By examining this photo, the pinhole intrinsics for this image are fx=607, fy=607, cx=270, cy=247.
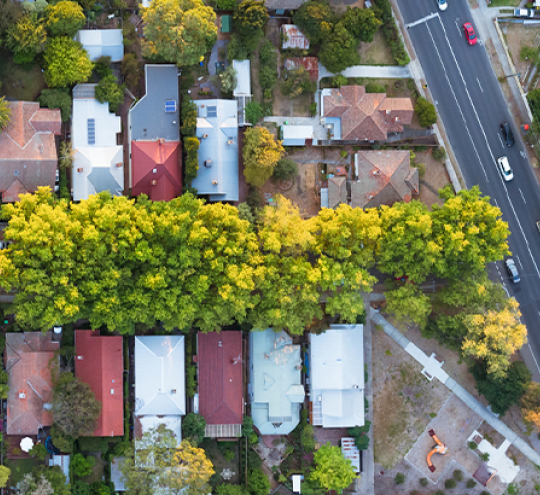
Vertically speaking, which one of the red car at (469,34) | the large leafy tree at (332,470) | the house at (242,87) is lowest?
the large leafy tree at (332,470)

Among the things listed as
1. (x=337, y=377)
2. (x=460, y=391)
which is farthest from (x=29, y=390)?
(x=460, y=391)

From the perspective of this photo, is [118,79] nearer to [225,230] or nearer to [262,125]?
[262,125]

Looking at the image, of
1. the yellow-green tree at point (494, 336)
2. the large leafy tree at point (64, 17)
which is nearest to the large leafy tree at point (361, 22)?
the large leafy tree at point (64, 17)

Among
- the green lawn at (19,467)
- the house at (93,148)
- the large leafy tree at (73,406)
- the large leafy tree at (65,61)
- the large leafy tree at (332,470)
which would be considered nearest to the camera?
the large leafy tree at (73,406)

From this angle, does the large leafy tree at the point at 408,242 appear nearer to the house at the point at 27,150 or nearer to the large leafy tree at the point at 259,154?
the large leafy tree at the point at 259,154

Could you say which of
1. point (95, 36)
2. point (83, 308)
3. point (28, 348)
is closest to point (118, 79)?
point (95, 36)

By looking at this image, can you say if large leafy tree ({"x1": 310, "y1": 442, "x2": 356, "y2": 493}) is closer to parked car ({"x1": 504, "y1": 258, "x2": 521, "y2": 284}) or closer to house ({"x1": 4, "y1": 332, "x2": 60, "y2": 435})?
parked car ({"x1": 504, "y1": 258, "x2": 521, "y2": 284})
